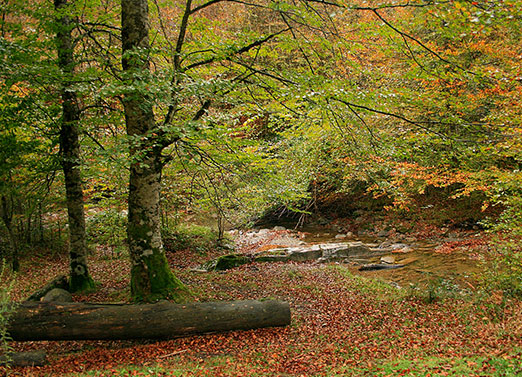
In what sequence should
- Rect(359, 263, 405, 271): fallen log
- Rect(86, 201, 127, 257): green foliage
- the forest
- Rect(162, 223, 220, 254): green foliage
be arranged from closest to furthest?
1. the forest
2. Rect(86, 201, 127, 257): green foliage
3. Rect(359, 263, 405, 271): fallen log
4. Rect(162, 223, 220, 254): green foliage

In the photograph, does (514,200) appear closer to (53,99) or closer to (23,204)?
(53,99)

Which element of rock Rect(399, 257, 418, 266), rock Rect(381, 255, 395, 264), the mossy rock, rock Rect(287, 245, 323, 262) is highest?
the mossy rock

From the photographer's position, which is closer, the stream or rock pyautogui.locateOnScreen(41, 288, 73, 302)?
rock pyautogui.locateOnScreen(41, 288, 73, 302)

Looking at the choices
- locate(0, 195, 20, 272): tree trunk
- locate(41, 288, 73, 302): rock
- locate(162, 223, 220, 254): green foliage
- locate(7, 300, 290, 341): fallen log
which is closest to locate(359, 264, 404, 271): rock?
locate(7, 300, 290, 341): fallen log

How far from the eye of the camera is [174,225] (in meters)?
15.1

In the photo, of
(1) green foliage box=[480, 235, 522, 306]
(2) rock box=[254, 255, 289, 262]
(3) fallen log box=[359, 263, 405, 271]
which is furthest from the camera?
(2) rock box=[254, 255, 289, 262]

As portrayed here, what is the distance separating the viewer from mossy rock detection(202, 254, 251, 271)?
1236cm

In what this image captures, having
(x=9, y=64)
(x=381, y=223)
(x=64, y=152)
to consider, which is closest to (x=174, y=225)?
(x=64, y=152)

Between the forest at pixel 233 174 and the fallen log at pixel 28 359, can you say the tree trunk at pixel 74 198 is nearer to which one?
the forest at pixel 233 174

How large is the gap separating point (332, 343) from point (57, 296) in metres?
5.94

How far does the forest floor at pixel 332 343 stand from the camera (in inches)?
188

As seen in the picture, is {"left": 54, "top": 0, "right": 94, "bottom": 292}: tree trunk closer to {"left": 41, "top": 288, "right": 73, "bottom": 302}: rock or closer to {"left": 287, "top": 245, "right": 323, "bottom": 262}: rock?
{"left": 41, "top": 288, "right": 73, "bottom": 302}: rock

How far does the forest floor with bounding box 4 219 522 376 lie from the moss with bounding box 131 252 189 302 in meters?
0.82

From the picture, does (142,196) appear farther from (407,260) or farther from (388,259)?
(407,260)
